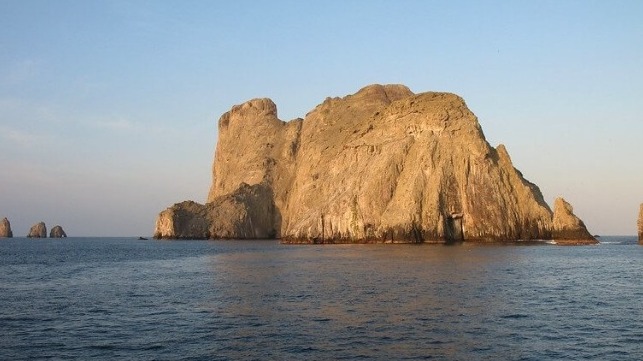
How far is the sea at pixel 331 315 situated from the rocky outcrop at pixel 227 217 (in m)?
121

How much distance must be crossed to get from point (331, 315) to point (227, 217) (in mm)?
147368

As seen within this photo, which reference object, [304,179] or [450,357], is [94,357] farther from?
[304,179]

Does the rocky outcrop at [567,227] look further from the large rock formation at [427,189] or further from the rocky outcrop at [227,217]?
the rocky outcrop at [227,217]

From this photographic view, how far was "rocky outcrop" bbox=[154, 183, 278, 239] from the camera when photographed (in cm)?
17375

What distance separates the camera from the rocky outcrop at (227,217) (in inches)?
6841

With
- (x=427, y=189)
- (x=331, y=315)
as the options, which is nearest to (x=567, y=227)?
(x=427, y=189)

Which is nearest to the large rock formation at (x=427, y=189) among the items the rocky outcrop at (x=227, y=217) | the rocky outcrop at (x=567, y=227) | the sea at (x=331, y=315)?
the rocky outcrop at (x=567, y=227)

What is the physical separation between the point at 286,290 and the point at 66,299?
13.2 meters

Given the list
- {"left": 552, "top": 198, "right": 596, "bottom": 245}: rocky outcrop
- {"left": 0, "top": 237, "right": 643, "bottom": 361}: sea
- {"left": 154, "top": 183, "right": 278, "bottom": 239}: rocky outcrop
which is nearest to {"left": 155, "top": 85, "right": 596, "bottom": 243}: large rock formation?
{"left": 552, "top": 198, "right": 596, "bottom": 245}: rocky outcrop

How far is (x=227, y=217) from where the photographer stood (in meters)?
174

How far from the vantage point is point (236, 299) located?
35375mm

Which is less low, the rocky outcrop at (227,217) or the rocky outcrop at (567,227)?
the rocky outcrop at (227,217)

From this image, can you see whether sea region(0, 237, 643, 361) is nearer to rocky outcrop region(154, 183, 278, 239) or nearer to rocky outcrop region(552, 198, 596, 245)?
rocky outcrop region(552, 198, 596, 245)

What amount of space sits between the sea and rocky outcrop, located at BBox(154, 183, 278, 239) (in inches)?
4783
